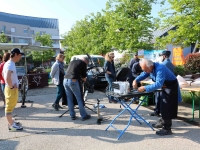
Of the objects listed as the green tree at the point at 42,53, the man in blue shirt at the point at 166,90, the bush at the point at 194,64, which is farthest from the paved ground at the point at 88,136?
the green tree at the point at 42,53

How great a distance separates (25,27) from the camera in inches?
2719

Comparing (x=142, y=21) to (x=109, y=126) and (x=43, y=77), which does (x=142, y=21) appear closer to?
(x=43, y=77)

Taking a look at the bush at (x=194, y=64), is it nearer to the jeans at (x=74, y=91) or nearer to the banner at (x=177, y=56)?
the banner at (x=177, y=56)

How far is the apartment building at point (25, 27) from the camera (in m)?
63.2

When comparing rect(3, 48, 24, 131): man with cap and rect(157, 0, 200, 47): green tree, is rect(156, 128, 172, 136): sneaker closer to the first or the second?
rect(3, 48, 24, 131): man with cap

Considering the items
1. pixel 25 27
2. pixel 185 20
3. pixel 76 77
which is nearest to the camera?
pixel 76 77

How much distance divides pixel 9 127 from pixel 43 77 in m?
7.71

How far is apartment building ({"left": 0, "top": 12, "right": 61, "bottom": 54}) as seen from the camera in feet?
207

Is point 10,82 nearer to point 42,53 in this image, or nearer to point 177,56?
point 177,56

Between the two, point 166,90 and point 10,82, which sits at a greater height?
point 10,82

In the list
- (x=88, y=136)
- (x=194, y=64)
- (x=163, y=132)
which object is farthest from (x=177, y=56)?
(x=88, y=136)

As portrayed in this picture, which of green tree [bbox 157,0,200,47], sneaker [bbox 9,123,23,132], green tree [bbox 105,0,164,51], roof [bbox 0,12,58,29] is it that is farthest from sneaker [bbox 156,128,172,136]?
roof [bbox 0,12,58,29]

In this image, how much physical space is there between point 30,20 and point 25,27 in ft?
32.2

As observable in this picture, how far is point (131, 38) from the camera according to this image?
16422 mm
